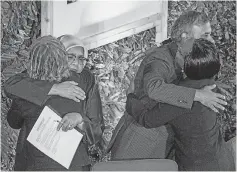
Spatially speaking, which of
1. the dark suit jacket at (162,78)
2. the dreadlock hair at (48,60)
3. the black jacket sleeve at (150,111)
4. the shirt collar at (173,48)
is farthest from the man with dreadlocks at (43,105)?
the shirt collar at (173,48)

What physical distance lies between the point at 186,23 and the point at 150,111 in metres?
0.64

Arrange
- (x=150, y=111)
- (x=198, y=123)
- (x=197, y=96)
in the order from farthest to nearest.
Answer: (x=150, y=111)
(x=197, y=96)
(x=198, y=123)

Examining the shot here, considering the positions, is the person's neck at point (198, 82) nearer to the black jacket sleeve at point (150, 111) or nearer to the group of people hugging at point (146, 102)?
the group of people hugging at point (146, 102)

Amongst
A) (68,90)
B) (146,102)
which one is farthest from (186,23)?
(68,90)

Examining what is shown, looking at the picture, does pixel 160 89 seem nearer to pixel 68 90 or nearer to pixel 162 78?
pixel 162 78

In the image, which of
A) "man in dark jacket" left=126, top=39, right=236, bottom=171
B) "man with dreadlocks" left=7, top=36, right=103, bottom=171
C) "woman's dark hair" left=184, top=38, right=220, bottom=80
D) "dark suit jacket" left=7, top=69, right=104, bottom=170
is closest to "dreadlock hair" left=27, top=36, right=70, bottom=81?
"man with dreadlocks" left=7, top=36, right=103, bottom=171

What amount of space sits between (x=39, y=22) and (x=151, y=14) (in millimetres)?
834

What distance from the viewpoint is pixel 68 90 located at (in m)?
2.99

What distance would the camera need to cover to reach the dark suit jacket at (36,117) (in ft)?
9.72

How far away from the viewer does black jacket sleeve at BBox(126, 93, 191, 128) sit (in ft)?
9.10

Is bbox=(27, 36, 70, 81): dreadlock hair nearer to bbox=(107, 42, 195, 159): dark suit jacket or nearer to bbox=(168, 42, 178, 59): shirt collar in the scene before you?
bbox=(107, 42, 195, 159): dark suit jacket

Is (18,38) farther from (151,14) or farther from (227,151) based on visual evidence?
(227,151)

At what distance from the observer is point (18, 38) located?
352cm

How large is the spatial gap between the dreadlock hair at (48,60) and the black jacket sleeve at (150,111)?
39 centimetres
